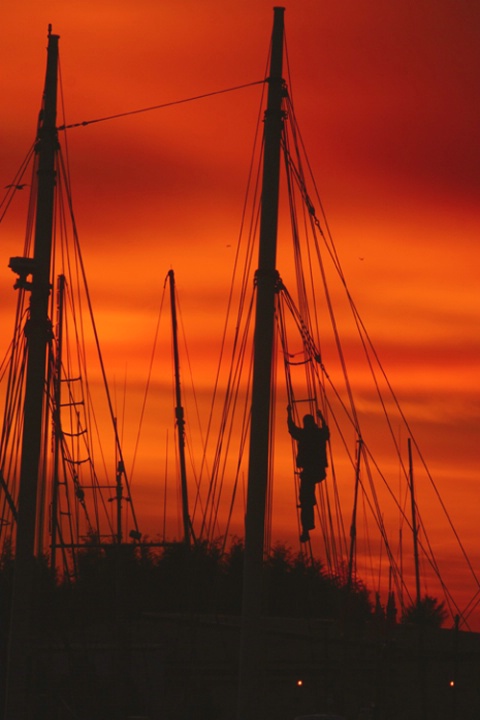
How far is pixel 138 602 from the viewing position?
98.0 m

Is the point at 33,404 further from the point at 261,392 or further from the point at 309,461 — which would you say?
the point at 309,461

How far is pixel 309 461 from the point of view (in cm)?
2934

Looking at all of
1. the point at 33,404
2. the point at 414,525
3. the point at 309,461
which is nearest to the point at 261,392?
the point at 309,461

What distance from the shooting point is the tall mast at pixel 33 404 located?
28188 millimetres

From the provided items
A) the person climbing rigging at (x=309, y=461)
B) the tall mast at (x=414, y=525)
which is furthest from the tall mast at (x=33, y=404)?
the tall mast at (x=414, y=525)

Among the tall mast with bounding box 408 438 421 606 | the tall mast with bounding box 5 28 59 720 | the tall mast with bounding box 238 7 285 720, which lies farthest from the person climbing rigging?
the tall mast with bounding box 408 438 421 606

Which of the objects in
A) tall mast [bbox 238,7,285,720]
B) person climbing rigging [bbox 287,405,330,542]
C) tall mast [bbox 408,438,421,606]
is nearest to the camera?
tall mast [bbox 238,7,285,720]

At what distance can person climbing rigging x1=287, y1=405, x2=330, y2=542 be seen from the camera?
95.1ft

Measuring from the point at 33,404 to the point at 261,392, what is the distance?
519 cm

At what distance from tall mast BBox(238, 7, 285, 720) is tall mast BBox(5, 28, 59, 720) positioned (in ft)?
15.2

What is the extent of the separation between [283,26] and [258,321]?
7094 millimetres

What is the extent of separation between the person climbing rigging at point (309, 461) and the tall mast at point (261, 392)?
4.47 feet

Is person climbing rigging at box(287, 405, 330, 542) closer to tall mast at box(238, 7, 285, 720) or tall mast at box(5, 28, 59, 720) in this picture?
tall mast at box(238, 7, 285, 720)

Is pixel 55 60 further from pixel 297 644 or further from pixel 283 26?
pixel 297 644
